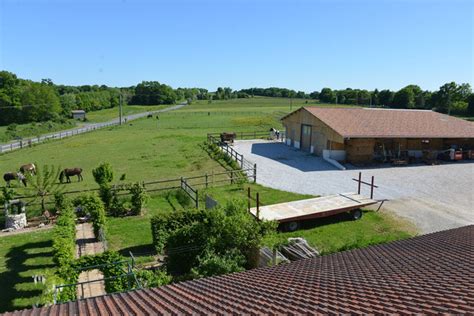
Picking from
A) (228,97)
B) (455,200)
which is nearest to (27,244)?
(455,200)

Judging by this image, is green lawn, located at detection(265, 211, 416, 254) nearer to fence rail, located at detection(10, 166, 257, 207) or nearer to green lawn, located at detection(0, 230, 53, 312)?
fence rail, located at detection(10, 166, 257, 207)

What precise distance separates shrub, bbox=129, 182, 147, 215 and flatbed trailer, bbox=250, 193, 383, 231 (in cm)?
562

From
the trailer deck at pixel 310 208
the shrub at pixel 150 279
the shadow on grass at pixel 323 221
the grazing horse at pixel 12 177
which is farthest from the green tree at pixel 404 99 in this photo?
the shrub at pixel 150 279

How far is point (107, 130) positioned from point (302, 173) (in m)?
40.9

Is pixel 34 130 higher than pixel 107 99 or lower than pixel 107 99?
lower

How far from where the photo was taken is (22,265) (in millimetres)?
12047

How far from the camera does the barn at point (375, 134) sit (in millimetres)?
28391

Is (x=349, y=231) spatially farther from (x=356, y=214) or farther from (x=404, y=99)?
(x=404, y=99)

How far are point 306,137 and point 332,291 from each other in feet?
95.3

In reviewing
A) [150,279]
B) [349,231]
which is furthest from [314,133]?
[150,279]

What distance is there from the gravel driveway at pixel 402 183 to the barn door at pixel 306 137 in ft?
6.25

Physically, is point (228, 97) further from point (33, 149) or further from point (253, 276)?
point (253, 276)

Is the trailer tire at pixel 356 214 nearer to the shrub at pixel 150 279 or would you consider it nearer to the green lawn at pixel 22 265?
the shrub at pixel 150 279

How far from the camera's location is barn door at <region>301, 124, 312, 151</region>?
3278 centimetres
